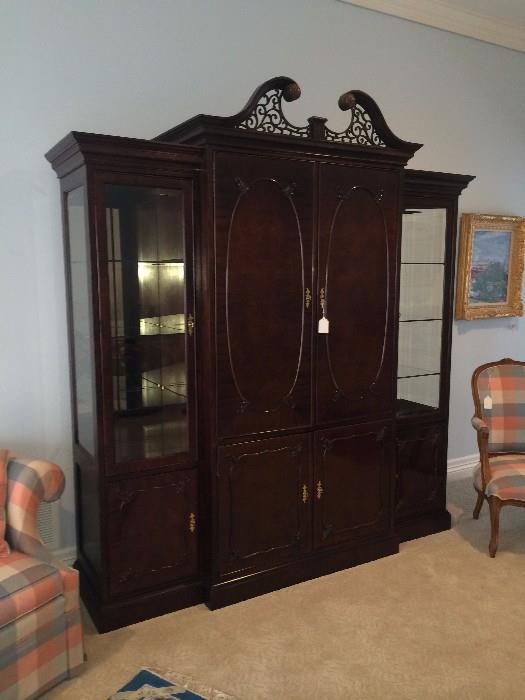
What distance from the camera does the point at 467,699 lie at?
217 centimetres

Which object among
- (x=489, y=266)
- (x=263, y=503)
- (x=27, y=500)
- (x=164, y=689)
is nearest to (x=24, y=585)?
(x=27, y=500)

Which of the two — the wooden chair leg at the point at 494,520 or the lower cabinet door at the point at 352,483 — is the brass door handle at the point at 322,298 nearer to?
the lower cabinet door at the point at 352,483

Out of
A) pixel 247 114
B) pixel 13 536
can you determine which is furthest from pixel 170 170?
pixel 13 536

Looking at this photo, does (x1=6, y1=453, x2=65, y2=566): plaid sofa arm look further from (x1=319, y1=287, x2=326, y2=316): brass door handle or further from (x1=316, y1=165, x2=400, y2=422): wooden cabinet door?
(x1=319, y1=287, x2=326, y2=316): brass door handle

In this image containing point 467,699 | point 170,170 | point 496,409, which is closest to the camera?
point 467,699

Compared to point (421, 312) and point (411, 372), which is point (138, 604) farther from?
point (421, 312)

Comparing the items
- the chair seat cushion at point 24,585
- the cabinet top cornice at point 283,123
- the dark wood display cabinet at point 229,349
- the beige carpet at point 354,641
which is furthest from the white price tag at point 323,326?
the chair seat cushion at point 24,585

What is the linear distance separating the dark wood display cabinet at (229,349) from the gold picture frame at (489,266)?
3.85ft

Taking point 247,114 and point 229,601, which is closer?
point 247,114

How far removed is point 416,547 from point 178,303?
1913 mm

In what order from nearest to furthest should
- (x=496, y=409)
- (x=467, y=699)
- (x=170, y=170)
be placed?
(x=467, y=699)
(x=170, y=170)
(x=496, y=409)

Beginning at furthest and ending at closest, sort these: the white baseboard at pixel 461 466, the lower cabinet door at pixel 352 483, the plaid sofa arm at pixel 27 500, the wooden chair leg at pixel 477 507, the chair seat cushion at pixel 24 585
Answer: the white baseboard at pixel 461 466, the wooden chair leg at pixel 477 507, the lower cabinet door at pixel 352 483, the plaid sofa arm at pixel 27 500, the chair seat cushion at pixel 24 585

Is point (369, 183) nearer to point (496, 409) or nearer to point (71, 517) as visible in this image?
point (496, 409)

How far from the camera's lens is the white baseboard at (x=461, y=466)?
438cm
